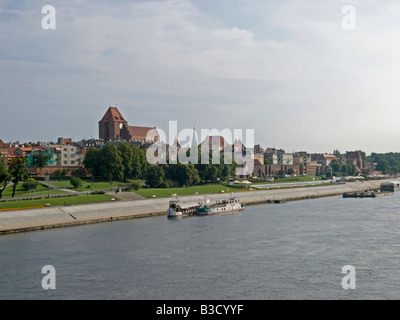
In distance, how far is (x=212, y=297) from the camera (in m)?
26.3

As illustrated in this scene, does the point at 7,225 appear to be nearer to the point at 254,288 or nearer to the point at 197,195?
the point at 254,288

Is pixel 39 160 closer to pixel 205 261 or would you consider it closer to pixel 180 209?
pixel 180 209

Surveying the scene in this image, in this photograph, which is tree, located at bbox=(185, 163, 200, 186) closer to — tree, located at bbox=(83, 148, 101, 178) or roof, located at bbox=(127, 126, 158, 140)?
tree, located at bbox=(83, 148, 101, 178)

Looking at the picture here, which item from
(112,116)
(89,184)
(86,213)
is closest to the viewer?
(86,213)

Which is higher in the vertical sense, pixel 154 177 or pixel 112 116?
pixel 112 116

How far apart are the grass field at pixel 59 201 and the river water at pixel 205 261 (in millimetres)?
7997

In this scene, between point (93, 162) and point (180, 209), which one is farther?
point (93, 162)

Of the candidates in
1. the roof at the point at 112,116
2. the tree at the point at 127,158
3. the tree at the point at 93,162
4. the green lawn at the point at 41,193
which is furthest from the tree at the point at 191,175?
the roof at the point at 112,116

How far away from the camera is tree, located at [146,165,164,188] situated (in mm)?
89812

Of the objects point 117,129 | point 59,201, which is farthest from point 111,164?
point 117,129

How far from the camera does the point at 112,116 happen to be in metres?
144
